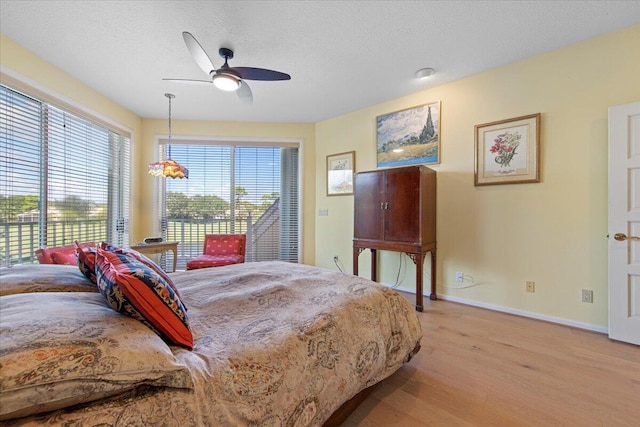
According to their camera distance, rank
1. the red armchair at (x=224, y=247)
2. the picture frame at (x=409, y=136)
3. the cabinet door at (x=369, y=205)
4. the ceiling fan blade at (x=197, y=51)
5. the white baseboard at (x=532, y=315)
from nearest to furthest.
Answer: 1. the ceiling fan blade at (x=197, y=51)
2. the white baseboard at (x=532, y=315)
3. the cabinet door at (x=369, y=205)
4. the picture frame at (x=409, y=136)
5. the red armchair at (x=224, y=247)

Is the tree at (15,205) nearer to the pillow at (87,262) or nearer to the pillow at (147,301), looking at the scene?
the pillow at (87,262)

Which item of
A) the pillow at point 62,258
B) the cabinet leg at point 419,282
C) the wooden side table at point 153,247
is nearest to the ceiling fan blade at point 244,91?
the pillow at point 62,258

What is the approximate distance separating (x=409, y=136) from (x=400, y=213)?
1170 mm

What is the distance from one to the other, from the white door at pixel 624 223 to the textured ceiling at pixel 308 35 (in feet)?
2.96

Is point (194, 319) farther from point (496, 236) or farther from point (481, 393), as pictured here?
point (496, 236)

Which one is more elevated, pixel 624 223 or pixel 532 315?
pixel 624 223

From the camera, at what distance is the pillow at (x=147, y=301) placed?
963 millimetres

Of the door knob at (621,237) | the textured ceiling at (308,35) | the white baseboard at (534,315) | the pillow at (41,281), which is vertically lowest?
the white baseboard at (534,315)

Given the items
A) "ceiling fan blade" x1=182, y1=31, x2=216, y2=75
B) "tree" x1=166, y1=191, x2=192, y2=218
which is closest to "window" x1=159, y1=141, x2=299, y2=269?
"tree" x1=166, y1=191, x2=192, y2=218

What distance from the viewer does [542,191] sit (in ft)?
8.73

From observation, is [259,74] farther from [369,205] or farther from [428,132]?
[428,132]

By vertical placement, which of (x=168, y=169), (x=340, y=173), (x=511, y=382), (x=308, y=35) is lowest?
(x=511, y=382)

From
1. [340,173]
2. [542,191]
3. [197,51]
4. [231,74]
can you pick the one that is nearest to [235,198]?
[340,173]

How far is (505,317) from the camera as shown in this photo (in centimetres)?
272
